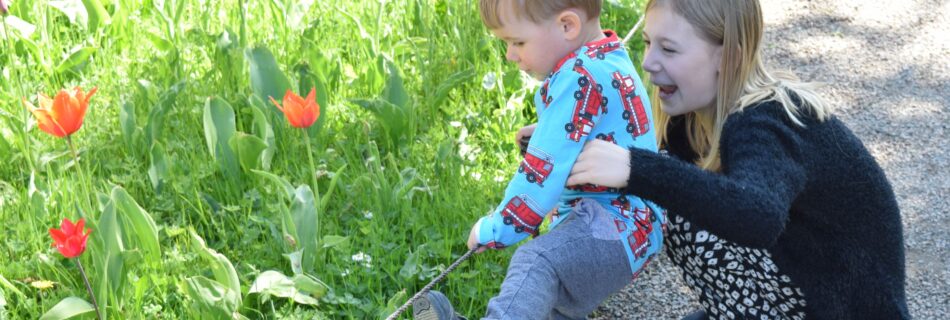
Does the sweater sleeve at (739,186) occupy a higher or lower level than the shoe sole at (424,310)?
higher

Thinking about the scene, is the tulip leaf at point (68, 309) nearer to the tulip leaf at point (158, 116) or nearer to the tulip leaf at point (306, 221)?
the tulip leaf at point (306, 221)

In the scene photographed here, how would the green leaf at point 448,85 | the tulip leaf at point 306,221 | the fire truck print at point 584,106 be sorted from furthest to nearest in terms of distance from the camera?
1. the green leaf at point 448,85
2. the tulip leaf at point 306,221
3. the fire truck print at point 584,106

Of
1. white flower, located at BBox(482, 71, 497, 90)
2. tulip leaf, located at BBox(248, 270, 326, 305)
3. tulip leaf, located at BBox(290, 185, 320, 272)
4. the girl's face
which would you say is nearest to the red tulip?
tulip leaf, located at BBox(248, 270, 326, 305)

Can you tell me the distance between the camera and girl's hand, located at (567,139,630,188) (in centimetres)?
191

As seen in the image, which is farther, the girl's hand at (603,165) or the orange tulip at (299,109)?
the orange tulip at (299,109)

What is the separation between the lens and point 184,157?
3066 millimetres

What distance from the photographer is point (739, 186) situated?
1.83 metres

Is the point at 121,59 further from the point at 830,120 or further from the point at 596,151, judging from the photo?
the point at 830,120

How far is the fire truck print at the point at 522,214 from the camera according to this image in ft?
7.21

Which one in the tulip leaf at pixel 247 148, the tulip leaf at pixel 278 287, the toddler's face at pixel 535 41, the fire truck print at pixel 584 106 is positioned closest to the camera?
the fire truck print at pixel 584 106

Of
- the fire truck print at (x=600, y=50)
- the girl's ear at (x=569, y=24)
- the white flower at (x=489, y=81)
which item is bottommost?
the white flower at (x=489, y=81)

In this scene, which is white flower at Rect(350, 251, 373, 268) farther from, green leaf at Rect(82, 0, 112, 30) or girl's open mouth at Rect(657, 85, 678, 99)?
green leaf at Rect(82, 0, 112, 30)

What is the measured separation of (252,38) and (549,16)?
164 centimetres

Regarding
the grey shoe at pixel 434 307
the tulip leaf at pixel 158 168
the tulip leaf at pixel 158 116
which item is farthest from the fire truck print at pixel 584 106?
the tulip leaf at pixel 158 116
